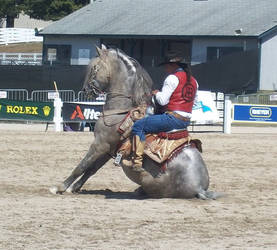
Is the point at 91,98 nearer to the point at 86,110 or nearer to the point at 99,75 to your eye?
the point at 99,75

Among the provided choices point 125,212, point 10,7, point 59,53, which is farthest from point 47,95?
point 10,7

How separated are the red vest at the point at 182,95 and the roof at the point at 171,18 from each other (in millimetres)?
30134

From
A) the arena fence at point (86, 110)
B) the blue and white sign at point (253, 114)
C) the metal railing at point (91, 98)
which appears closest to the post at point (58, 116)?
the arena fence at point (86, 110)

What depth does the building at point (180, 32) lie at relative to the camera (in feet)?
132

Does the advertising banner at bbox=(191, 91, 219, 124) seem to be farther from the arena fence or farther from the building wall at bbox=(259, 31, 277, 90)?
the building wall at bbox=(259, 31, 277, 90)

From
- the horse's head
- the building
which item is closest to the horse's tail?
the horse's head

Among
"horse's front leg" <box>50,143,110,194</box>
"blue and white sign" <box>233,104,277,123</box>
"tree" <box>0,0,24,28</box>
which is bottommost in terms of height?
"horse's front leg" <box>50,143,110,194</box>

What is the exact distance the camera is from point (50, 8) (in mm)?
60750

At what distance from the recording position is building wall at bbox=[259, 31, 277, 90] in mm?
39188

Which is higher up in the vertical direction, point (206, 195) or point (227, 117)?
point (227, 117)

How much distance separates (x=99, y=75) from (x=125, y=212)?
237cm

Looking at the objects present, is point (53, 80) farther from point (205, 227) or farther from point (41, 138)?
point (205, 227)

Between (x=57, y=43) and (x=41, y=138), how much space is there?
28.9m

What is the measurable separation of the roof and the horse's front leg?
30.0 meters
